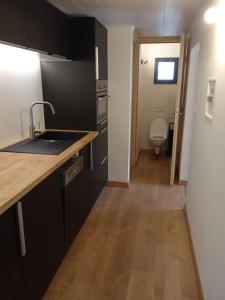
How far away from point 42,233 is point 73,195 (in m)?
0.59

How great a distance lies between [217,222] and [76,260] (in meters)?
1.28

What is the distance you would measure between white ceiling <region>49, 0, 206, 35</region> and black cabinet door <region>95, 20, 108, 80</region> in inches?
6.6

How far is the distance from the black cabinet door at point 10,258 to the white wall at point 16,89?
1029 mm

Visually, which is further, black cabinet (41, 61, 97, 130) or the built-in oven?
the built-in oven

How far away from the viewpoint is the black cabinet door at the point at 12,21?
4.76 feet

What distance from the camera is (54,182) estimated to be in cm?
171

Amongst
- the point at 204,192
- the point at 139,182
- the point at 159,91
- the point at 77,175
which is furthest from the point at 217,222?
the point at 159,91

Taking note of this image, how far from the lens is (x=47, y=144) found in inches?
87.9

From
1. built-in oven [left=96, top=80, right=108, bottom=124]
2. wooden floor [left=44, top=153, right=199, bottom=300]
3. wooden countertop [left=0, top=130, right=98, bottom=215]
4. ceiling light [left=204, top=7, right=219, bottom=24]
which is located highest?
ceiling light [left=204, top=7, right=219, bottom=24]

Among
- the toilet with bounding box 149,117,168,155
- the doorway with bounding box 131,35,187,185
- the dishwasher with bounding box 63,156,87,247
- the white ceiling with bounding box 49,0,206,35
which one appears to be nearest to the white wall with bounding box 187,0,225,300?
the white ceiling with bounding box 49,0,206,35

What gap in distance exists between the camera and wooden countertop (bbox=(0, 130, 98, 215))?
118 cm

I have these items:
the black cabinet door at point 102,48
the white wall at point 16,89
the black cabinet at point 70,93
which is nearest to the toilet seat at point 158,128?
the black cabinet door at point 102,48

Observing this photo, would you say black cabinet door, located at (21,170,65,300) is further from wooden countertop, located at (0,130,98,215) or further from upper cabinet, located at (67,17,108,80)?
upper cabinet, located at (67,17,108,80)

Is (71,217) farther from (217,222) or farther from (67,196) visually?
(217,222)
